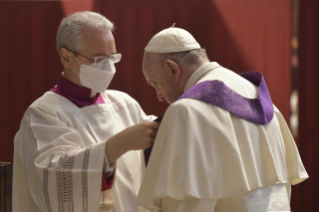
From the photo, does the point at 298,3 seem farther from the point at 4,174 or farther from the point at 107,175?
the point at 4,174

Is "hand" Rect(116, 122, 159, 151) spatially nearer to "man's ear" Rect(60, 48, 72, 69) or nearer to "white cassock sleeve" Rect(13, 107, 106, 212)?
"white cassock sleeve" Rect(13, 107, 106, 212)

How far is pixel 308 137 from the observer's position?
4.69 meters

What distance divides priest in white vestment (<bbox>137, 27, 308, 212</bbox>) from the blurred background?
7.60 feet

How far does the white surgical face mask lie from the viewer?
285cm

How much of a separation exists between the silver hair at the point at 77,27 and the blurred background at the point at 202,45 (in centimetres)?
161

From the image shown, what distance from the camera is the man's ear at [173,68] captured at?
2.26 metres

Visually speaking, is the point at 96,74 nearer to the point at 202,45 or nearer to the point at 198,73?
the point at 198,73

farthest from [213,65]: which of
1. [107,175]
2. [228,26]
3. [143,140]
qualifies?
[228,26]

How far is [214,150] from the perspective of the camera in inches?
76.3

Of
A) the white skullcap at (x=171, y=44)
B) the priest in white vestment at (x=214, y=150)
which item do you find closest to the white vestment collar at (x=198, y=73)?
the priest in white vestment at (x=214, y=150)

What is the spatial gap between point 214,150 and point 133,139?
1.75ft

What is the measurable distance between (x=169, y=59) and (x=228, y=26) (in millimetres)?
2502

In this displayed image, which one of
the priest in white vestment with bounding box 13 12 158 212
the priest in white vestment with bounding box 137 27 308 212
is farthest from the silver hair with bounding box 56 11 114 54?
the priest in white vestment with bounding box 137 27 308 212

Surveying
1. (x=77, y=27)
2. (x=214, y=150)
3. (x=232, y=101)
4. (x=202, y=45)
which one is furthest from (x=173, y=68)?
(x=202, y=45)
